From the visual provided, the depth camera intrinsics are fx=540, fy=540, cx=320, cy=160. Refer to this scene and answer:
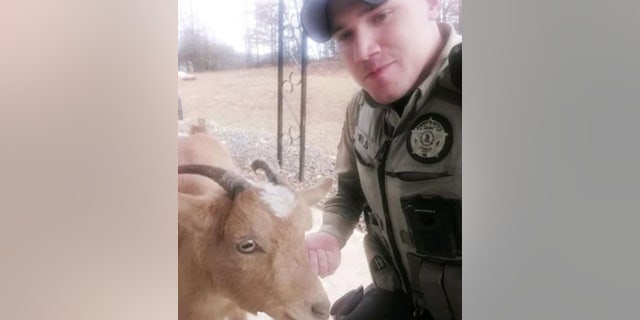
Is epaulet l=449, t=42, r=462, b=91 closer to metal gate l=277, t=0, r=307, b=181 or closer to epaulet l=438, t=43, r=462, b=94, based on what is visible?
epaulet l=438, t=43, r=462, b=94

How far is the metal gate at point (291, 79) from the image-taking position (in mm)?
1906

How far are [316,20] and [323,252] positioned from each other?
81cm

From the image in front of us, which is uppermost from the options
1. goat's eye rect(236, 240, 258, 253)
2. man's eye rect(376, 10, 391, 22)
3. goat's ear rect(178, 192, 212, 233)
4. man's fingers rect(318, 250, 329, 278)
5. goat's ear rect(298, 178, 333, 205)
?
man's eye rect(376, 10, 391, 22)

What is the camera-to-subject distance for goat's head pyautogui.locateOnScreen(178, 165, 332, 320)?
1901mm

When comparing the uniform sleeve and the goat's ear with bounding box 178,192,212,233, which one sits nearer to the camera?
the uniform sleeve

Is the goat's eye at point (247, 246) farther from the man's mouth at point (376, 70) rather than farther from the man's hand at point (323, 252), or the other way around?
the man's mouth at point (376, 70)

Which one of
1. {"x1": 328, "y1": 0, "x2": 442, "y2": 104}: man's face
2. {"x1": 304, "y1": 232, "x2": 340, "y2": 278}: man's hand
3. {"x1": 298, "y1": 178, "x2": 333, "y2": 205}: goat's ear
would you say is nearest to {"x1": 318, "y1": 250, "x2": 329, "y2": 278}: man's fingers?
{"x1": 304, "y1": 232, "x2": 340, "y2": 278}: man's hand

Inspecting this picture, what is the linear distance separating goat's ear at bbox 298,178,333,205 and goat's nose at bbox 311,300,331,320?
35 cm

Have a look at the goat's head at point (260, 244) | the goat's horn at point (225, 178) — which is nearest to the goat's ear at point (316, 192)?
the goat's head at point (260, 244)

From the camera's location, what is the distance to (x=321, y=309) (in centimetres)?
187
